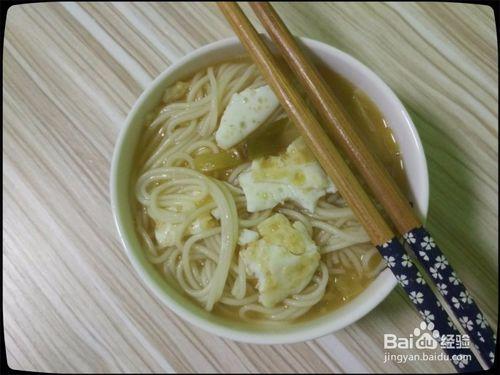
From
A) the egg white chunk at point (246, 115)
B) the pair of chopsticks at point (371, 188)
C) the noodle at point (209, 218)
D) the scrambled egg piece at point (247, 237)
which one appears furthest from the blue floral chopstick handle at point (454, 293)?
the egg white chunk at point (246, 115)

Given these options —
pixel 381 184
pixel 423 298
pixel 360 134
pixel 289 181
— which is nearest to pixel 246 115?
pixel 289 181

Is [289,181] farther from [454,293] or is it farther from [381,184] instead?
[454,293]

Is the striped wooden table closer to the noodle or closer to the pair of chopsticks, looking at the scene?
the noodle

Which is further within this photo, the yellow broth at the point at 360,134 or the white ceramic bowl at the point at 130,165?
the yellow broth at the point at 360,134

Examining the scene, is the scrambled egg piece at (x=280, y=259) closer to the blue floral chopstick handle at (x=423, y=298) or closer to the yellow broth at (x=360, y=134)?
the yellow broth at (x=360, y=134)

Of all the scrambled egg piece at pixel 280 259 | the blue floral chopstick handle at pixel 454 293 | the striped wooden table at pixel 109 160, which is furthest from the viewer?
the striped wooden table at pixel 109 160
